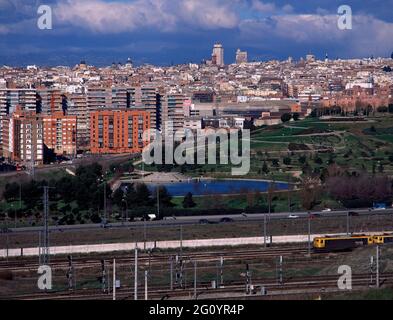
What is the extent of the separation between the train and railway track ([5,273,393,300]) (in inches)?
103

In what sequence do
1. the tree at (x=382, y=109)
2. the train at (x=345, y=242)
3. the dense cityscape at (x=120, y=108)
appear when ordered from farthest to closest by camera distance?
the tree at (x=382, y=109)
the dense cityscape at (x=120, y=108)
the train at (x=345, y=242)

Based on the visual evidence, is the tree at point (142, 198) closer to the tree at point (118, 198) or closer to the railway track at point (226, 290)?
the tree at point (118, 198)

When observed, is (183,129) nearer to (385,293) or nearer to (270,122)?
(270,122)

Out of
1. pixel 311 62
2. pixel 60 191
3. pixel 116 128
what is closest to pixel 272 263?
pixel 60 191

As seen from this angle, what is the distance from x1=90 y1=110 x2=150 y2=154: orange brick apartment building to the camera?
1341 inches

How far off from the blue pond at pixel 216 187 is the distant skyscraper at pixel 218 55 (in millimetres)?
70607

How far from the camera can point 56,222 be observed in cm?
1697

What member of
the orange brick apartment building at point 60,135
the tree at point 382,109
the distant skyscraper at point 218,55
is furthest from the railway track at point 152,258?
the distant skyscraper at point 218,55

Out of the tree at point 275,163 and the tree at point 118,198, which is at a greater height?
the tree at point 275,163

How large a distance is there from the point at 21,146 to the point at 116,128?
4.19 m

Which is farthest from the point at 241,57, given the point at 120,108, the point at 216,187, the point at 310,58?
the point at 216,187

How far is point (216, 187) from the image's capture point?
863 inches

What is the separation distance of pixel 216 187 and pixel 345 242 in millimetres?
9070

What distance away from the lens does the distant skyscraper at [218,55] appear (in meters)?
93.6
